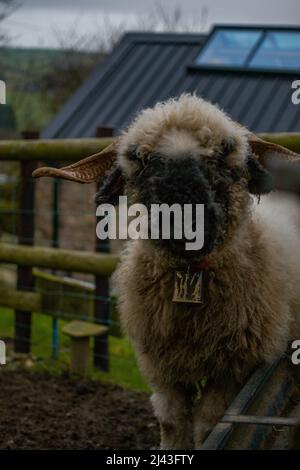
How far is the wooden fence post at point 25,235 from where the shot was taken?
6.45m

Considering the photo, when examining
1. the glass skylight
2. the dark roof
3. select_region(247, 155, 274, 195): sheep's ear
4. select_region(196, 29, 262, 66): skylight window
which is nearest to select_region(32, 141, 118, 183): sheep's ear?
select_region(247, 155, 274, 195): sheep's ear

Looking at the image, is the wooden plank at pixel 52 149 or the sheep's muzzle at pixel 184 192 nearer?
the sheep's muzzle at pixel 184 192

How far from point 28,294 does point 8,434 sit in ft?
6.67

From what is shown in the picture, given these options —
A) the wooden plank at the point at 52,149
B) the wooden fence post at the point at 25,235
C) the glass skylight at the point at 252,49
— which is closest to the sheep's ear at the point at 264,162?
the wooden plank at the point at 52,149

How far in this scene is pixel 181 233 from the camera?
9.89 ft

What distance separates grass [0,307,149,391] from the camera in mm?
5980

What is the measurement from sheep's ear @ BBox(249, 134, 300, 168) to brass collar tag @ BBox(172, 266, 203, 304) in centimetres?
71

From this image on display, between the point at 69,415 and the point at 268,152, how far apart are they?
231 cm

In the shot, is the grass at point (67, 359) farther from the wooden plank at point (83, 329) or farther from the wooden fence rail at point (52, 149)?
the wooden fence rail at point (52, 149)

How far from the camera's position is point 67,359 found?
20.9ft

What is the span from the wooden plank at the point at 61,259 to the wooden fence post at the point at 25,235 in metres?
0.23

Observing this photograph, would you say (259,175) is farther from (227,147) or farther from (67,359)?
(67,359)
